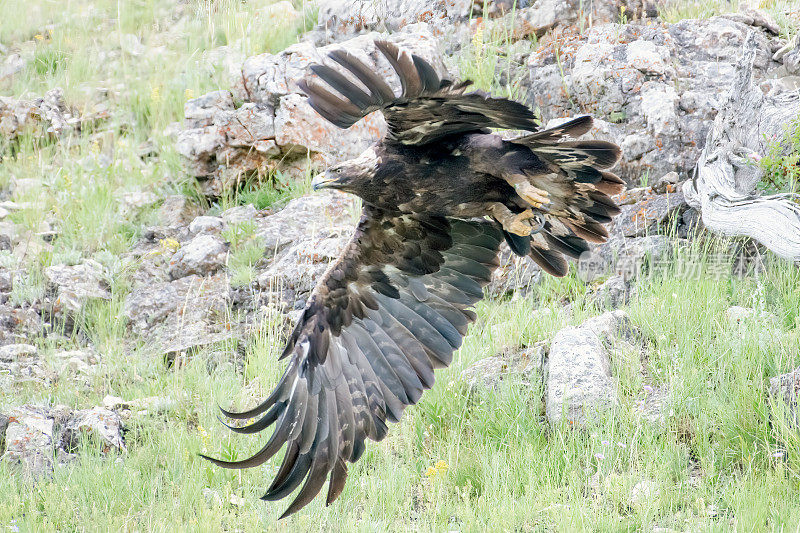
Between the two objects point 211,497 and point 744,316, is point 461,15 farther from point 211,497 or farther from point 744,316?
point 211,497

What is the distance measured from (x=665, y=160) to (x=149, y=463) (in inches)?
168

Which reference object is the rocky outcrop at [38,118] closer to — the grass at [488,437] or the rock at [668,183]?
the grass at [488,437]

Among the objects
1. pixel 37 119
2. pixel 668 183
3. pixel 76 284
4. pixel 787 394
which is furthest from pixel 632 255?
pixel 37 119

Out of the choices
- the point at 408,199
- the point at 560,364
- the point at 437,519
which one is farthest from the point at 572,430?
the point at 408,199

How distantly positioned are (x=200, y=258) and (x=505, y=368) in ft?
9.68

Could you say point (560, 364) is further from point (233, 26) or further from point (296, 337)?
point (233, 26)

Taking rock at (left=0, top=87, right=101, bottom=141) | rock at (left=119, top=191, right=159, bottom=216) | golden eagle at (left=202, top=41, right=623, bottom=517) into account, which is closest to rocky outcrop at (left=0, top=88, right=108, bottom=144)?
rock at (left=0, top=87, right=101, bottom=141)

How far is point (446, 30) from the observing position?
8.82 meters

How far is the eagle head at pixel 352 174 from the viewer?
4.40 m

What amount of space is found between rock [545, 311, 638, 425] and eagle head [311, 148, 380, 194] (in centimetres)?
164

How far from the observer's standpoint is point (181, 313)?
6.84 meters

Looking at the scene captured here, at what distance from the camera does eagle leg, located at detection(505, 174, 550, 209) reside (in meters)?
4.43

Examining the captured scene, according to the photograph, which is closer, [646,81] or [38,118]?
[646,81]

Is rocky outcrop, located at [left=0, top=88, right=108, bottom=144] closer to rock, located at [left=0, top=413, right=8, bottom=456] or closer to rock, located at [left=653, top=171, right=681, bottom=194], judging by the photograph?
rock, located at [left=0, top=413, right=8, bottom=456]
